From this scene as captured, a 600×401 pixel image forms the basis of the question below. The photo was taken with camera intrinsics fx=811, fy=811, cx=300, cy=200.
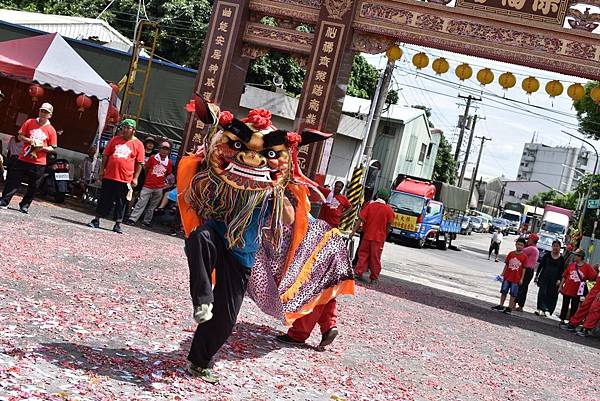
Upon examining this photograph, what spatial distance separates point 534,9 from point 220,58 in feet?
20.4

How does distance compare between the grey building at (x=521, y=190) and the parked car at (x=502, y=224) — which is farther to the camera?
the grey building at (x=521, y=190)

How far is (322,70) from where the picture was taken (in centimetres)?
1596

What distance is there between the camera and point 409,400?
21.7ft

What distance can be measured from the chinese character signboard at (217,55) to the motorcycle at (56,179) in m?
2.49

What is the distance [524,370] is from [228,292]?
505 cm

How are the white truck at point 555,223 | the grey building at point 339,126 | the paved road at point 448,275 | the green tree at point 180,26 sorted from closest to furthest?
the paved road at point 448,275 < the grey building at point 339,126 < the green tree at point 180,26 < the white truck at point 555,223

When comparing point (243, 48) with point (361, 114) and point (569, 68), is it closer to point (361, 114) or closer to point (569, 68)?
point (569, 68)

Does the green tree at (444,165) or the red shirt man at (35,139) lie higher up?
the green tree at (444,165)

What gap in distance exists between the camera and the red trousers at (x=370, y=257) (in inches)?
608

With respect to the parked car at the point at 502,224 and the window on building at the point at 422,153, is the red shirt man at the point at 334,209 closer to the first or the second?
the window on building at the point at 422,153

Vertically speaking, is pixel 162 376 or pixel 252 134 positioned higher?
pixel 252 134

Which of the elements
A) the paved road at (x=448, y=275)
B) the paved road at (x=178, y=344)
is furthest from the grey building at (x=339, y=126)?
the paved road at (x=178, y=344)

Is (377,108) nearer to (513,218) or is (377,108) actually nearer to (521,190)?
(513,218)

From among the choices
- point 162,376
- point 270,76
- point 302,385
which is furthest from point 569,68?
point 270,76
